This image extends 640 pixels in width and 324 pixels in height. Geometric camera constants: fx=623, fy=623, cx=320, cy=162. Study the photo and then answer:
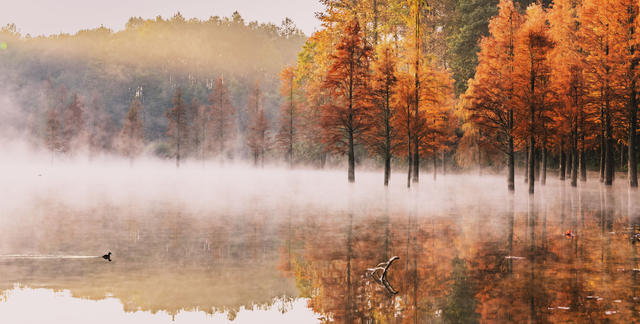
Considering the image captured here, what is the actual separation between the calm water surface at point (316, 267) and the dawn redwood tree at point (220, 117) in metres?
86.3

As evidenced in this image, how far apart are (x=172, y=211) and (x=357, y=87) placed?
2412 centimetres

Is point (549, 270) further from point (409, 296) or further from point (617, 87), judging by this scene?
point (617, 87)

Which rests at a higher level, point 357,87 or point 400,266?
point 357,87

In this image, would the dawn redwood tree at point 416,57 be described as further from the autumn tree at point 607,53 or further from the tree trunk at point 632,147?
the tree trunk at point 632,147

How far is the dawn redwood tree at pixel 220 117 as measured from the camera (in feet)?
361

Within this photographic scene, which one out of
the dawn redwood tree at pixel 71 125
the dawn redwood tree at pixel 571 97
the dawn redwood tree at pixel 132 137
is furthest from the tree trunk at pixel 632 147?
the dawn redwood tree at pixel 71 125

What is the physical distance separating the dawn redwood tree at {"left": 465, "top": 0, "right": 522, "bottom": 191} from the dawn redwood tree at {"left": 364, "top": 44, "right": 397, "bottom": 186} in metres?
6.20

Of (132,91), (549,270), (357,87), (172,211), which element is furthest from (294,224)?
(132,91)

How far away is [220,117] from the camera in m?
110

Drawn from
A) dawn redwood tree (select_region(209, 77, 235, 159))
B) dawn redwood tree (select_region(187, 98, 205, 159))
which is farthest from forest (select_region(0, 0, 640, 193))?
dawn redwood tree (select_region(187, 98, 205, 159))

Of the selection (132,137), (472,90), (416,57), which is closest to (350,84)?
(416,57)

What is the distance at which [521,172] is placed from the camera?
63594mm

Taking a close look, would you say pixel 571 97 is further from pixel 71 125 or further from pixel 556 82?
pixel 71 125

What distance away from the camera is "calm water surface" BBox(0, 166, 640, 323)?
29.8 ft
